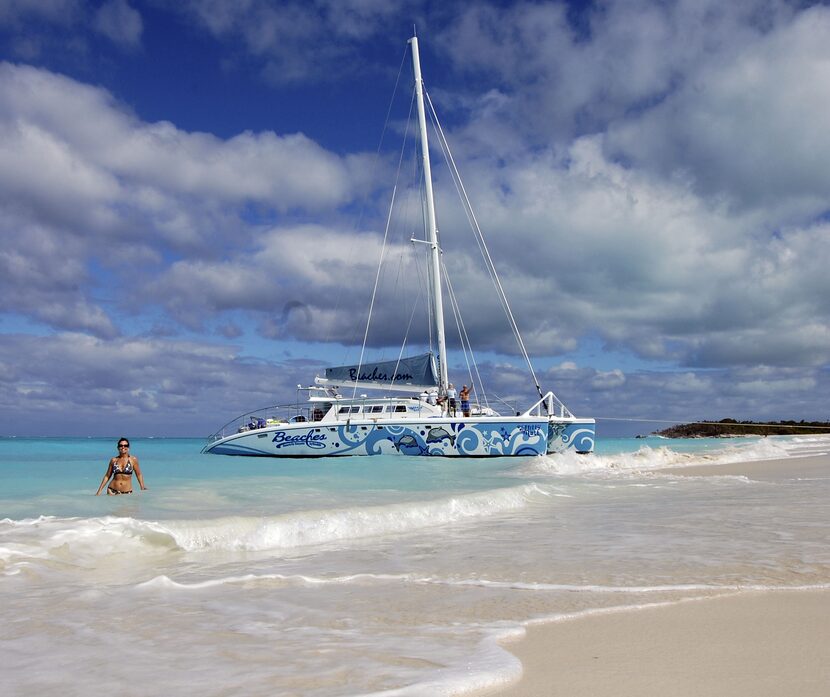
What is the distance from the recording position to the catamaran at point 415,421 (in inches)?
985

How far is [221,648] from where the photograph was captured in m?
3.63

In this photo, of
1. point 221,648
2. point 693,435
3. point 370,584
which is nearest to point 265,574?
point 370,584

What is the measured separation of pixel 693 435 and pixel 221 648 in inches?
3723

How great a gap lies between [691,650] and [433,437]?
72.6ft

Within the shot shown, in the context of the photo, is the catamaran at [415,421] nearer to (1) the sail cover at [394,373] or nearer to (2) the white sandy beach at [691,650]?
(1) the sail cover at [394,373]

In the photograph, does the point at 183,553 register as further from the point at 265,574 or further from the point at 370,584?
the point at 370,584

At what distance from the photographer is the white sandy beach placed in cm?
271

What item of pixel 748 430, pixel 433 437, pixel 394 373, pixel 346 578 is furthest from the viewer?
pixel 748 430

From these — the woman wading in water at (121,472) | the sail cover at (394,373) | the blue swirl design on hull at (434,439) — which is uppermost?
the sail cover at (394,373)

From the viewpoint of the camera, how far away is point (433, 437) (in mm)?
25234

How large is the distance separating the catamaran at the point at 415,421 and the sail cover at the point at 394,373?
0.04 meters

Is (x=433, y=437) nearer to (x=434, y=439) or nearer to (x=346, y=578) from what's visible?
(x=434, y=439)

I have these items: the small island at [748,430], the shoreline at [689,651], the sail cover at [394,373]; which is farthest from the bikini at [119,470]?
the small island at [748,430]

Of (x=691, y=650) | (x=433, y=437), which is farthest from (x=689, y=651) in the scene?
(x=433, y=437)
